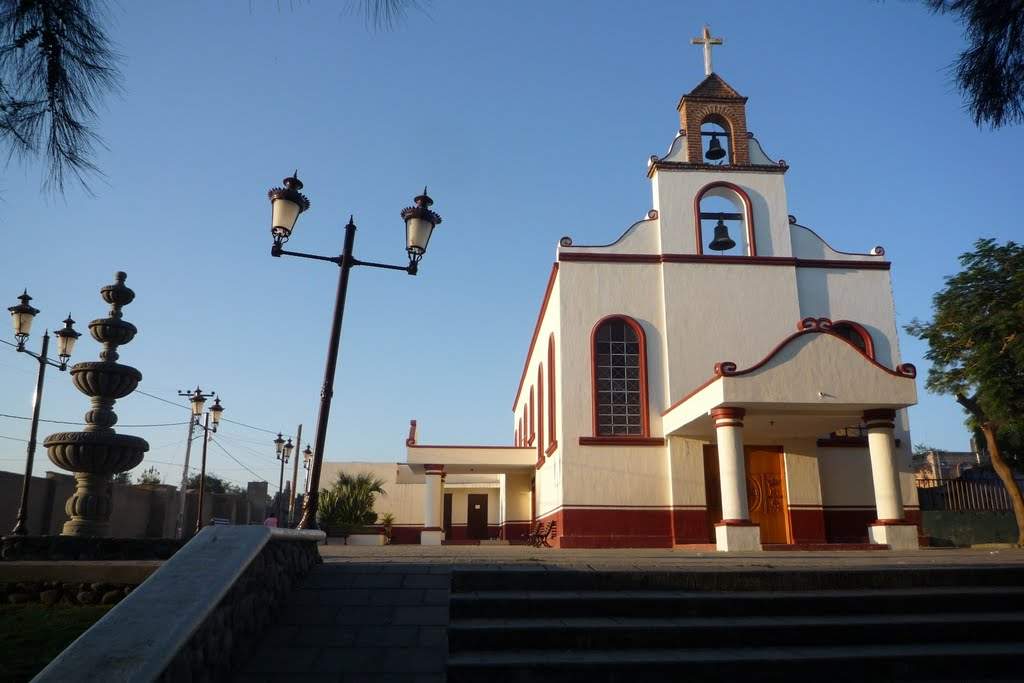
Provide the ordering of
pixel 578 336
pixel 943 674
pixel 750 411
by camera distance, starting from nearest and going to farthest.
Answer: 1. pixel 943 674
2. pixel 750 411
3. pixel 578 336

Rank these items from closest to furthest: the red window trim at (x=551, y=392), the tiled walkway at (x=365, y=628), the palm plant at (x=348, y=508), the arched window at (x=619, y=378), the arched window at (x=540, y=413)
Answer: the tiled walkway at (x=365, y=628) → the arched window at (x=619, y=378) → the red window trim at (x=551, y=392) → the arched window at (x=540, y=413) → the palm plant at (x=348, y=508)

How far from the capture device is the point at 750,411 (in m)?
13.8

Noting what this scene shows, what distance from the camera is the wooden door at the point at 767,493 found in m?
15.7

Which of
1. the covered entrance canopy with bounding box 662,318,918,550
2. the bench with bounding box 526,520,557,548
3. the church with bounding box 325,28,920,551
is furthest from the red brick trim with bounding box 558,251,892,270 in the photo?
the bench with bounding box 526,520,557,548

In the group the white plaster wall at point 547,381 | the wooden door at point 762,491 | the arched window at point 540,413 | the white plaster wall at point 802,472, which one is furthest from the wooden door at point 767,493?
the arched window at point 540,413

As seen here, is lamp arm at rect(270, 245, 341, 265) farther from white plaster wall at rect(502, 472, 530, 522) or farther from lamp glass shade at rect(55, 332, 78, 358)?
white plaster wall at rect(502, 472, 530, 522)

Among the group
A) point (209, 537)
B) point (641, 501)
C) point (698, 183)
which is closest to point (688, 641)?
point (209, 537)

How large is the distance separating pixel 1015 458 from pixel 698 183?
11.2m

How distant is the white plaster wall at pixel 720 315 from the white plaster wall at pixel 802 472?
208 centimetres

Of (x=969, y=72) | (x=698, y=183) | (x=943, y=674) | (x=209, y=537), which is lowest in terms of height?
(x=943, y=674)

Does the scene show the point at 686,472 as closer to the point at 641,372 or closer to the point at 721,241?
the point at 641,372

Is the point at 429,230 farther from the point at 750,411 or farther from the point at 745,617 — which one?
the point at 750,411

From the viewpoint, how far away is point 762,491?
15938 mm

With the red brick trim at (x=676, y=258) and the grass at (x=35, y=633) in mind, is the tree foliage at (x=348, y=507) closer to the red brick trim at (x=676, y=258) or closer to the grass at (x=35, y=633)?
the red brick trim at (x=676, y=258)
